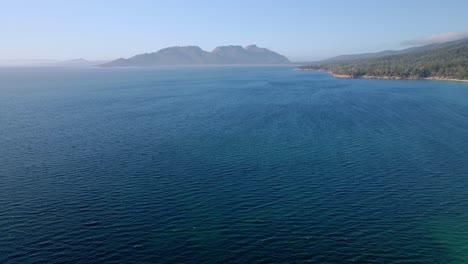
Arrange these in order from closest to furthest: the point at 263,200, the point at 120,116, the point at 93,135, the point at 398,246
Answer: the point at 398,246 → the point at 263,200 → the point at 93,135 → the point at 120,116

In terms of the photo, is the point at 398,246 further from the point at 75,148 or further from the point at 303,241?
the point at 75,148

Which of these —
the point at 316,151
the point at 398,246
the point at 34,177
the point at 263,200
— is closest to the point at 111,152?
the point at 34,177

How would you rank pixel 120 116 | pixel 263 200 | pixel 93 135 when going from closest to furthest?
pixel 263 200, pixel 93 135, pixel 120 116

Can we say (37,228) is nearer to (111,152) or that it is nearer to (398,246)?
(111,152)

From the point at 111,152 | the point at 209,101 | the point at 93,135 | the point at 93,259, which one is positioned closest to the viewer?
the point at 93,259

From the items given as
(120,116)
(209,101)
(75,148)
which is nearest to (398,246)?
(75,148)

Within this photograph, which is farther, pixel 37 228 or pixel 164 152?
pixel 164 152
